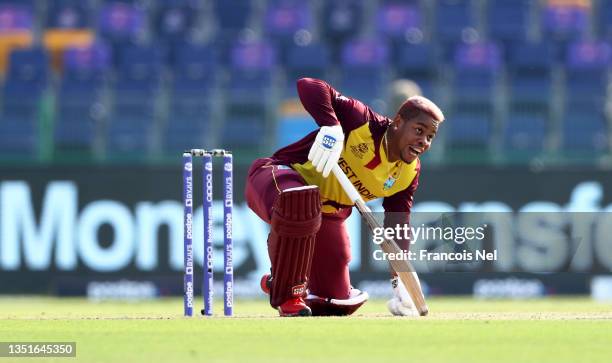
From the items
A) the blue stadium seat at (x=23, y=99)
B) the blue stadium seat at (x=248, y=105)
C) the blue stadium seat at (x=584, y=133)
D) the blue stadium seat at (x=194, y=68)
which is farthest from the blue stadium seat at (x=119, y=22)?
the blue stadium seat at (x=584, y=133)

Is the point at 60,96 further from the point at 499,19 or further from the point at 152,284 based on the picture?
the point at 499,19

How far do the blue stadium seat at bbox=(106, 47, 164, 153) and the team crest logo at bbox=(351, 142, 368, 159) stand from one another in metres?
6.47

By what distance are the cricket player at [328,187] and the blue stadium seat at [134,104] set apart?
605 centimetres

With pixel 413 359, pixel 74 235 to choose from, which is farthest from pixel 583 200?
pixel 413 359

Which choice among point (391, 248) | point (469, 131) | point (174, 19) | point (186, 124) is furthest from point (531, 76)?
point (391, 248)

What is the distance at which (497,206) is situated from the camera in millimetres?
13461

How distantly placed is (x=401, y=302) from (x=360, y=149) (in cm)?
95

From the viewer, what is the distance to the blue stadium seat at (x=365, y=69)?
14695mm

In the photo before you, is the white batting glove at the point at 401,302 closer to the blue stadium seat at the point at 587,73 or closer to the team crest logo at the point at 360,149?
Answer: the team crest logo at the point at 360,149

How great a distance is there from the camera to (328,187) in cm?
816

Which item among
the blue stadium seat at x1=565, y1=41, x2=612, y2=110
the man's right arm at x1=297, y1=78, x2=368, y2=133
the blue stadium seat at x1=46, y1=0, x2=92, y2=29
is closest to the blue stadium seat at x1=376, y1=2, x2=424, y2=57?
the blue stadium seat at x1=565, y1=41, x2=612, y2=110

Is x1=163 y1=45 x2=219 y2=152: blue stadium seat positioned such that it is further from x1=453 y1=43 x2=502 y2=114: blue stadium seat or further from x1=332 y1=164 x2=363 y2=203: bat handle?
x1=332 y1=164 x2=363 y2=203: bat handle

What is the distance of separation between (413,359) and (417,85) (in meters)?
9.68

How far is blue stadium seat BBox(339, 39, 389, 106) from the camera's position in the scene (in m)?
14.7
